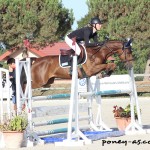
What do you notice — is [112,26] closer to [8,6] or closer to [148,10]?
[148,10]

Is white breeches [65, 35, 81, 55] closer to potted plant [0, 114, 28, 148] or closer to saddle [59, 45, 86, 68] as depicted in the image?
saddle [59, 45, 86, 68]

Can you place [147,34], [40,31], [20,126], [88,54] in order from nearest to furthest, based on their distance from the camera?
[20,126]
[88,54]
[147,34]
[40,31]

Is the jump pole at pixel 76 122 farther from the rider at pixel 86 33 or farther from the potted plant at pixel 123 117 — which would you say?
Answer: the potted plant at pixel 123 117

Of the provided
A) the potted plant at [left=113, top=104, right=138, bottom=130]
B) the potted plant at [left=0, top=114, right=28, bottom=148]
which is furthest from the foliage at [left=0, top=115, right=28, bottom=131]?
the potted plant at [left=113, top=104, right=138, bottom=130]

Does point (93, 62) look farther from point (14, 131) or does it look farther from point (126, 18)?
point (126, 18)

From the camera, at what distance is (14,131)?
9266 millimetres

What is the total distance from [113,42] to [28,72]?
2.28 meters

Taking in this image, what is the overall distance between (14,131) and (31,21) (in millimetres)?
28911

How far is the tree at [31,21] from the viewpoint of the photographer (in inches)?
1489

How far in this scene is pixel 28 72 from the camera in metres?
9.90

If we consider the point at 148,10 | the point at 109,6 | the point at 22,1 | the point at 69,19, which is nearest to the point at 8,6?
the point at 22,1

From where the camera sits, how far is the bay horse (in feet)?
36.7

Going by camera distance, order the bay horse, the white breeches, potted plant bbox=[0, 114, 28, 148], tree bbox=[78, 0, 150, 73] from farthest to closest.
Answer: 1. tree bbox=[78, 0, 150, 73]
2. the bay horse
3. the white breeches
4. potted plant bbox=[0, 114, 28, 148]

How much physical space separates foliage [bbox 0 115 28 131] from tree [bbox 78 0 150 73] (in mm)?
26299
